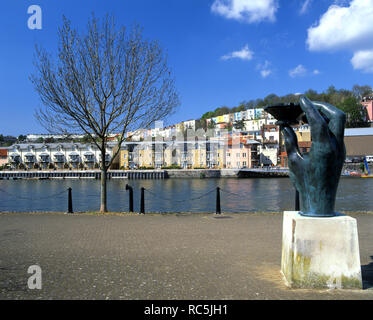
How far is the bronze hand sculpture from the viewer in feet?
17.6

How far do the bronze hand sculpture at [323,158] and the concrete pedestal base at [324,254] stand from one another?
12.5 inches

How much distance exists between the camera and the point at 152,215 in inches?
512

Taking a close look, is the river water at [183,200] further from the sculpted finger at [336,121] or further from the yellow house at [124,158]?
the yellow house at [124,158]

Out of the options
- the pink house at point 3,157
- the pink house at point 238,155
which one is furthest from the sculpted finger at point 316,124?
the pink house at point 3,157

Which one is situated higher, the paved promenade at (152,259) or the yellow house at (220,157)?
the yellow house at (220,157)

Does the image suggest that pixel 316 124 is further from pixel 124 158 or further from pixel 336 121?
pixel 124 158

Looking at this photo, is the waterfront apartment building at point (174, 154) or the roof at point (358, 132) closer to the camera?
the waterfront apartment building at point (174, 154)

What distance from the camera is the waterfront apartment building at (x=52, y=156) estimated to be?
106 metres

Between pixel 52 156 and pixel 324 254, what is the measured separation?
368 feet

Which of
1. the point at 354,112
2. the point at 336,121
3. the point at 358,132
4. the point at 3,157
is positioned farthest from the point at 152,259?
the point at 3,157

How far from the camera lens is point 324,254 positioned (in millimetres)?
5168

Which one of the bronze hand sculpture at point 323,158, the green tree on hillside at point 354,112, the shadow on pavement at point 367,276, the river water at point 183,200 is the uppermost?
the green tree on hillside at point 354,112

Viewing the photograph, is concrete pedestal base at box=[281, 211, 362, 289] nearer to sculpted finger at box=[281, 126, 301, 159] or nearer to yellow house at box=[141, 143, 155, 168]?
sculpted finger at box=[281, 126, 301, 159]

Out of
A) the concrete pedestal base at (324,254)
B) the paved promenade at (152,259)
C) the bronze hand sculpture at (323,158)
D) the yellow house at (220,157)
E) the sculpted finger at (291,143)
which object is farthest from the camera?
the yellow house at (220,157)
